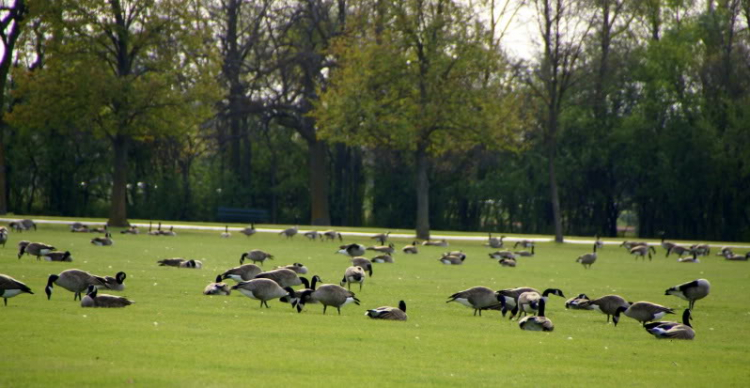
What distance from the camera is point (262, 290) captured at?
1831 centimetres

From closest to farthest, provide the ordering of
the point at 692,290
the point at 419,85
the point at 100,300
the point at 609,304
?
the point at 100,300 < the point at 609,304 < the point at 692,290 < the point at 419,85

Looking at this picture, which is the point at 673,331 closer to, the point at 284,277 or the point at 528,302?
→ the point at 528,302

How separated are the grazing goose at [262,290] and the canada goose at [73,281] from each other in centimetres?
285

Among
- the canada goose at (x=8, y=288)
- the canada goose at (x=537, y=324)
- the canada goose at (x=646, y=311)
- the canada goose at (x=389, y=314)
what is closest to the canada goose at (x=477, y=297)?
the canada goose at (x=537, y=324)

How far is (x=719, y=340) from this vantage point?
1622 cm

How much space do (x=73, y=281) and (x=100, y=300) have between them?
1.34m

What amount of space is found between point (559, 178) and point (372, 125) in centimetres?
2348

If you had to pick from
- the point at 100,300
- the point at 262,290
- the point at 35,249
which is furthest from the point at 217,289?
the point at 35,249

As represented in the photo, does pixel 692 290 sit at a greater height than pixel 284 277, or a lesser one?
lesser

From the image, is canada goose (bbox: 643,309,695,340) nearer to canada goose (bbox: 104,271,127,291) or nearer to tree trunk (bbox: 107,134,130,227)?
canada goose (bbox: 104,271,127,291)

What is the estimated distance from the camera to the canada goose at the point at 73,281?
1809 cm

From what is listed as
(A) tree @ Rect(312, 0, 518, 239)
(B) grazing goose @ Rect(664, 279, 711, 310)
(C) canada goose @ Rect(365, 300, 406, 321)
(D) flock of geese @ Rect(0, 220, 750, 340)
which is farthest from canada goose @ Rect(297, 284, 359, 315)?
(A) tree @ Rect(312, 0, 518, 239)

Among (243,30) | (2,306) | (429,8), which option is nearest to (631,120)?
(429,8)

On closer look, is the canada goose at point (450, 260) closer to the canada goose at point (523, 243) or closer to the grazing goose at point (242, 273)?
the canada goose at point (523, 243)
